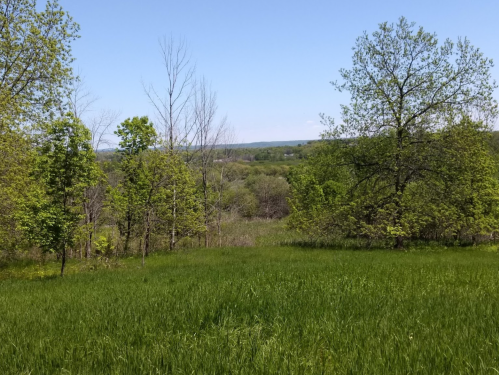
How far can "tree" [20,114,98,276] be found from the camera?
9.76 meters

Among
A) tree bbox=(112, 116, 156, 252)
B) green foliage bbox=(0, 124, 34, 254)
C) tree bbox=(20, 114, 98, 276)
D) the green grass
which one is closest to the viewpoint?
the green grass

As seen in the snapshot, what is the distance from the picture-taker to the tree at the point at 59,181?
9758 millimetres

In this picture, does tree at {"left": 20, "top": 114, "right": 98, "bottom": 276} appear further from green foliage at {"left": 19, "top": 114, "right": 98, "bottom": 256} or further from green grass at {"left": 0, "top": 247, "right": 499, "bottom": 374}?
green grass at {"left": 0, "top": 247, "right": 499, "bottom": 374}

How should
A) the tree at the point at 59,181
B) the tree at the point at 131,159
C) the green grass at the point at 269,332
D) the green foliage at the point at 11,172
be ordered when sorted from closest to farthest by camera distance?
1. the green grass at the point at 269,332
2. the tree at the point at 59,181
3. the green foliage at the point at 11,172
4. the tree at the point at 131,159

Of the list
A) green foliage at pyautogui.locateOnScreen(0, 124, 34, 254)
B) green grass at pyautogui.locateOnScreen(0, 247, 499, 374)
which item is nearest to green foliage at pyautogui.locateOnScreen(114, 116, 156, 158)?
green foliage at pyautogui.locateOnScreen(0, 124, 34, 254)

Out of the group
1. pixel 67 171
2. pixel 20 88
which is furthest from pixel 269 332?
pixel 20 88

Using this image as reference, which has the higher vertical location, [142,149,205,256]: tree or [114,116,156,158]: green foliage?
[114,116,156,158]: green foliage

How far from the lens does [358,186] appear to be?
19547 millimetres

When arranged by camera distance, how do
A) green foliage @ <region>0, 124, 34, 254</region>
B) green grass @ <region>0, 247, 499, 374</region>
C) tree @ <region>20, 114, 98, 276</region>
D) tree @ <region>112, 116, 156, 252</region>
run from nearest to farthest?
green grass @ <region>0, 247, 499, 374</region>, tree @ <region>20, 114, 98, 276</region>, green foliage @ <region>0, 124, 34, 254</region>, tree @ <region>112, 116, 156, 252</region>

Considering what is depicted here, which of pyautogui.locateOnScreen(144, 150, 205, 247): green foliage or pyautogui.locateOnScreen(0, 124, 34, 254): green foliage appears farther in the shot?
pyautogui.locateOnScreen(144, 150, 205, 247): green foliage

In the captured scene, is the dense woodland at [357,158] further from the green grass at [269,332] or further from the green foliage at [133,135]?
the green grass at [269,332]

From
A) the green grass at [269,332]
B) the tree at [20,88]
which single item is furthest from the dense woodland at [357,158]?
the green grass at [269,332]

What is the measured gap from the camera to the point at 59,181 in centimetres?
1015

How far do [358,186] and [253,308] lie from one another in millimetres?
17045
